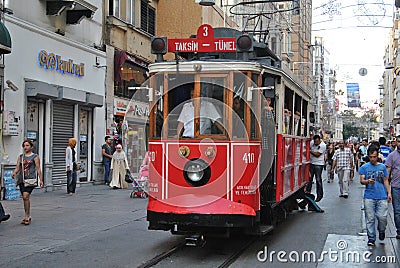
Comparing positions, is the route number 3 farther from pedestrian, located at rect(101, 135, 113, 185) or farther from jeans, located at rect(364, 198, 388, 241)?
pedestrian, located at rect(101, 135, 113, 185)

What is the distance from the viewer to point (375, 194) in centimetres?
891

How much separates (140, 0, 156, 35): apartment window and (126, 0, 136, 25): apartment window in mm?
936

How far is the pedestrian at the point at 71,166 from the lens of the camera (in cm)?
1599

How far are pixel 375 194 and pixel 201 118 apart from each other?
3.12 meters

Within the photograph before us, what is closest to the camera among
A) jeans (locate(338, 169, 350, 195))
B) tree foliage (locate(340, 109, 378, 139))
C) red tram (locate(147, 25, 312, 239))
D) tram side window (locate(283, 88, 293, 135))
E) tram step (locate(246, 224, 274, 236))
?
red tram (locate(147, 25, 312, 239))

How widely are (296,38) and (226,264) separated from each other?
1722 inches

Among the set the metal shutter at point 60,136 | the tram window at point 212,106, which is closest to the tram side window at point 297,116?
the tram window at point 212,106

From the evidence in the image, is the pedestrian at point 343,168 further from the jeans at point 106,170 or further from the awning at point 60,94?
the awning at point 60,94

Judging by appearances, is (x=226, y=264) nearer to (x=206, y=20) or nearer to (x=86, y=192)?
(x=86, y=192)

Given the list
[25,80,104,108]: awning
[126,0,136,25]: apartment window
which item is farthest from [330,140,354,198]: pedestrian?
[126,0,136,25]: apartment window

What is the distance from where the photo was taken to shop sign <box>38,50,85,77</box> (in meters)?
16.4

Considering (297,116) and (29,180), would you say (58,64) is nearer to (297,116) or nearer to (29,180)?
(29,180)

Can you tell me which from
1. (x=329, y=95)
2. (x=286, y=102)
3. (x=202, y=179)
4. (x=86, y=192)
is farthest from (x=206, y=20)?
(x=329, y=95)

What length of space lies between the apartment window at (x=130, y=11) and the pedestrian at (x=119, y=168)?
6673mm
